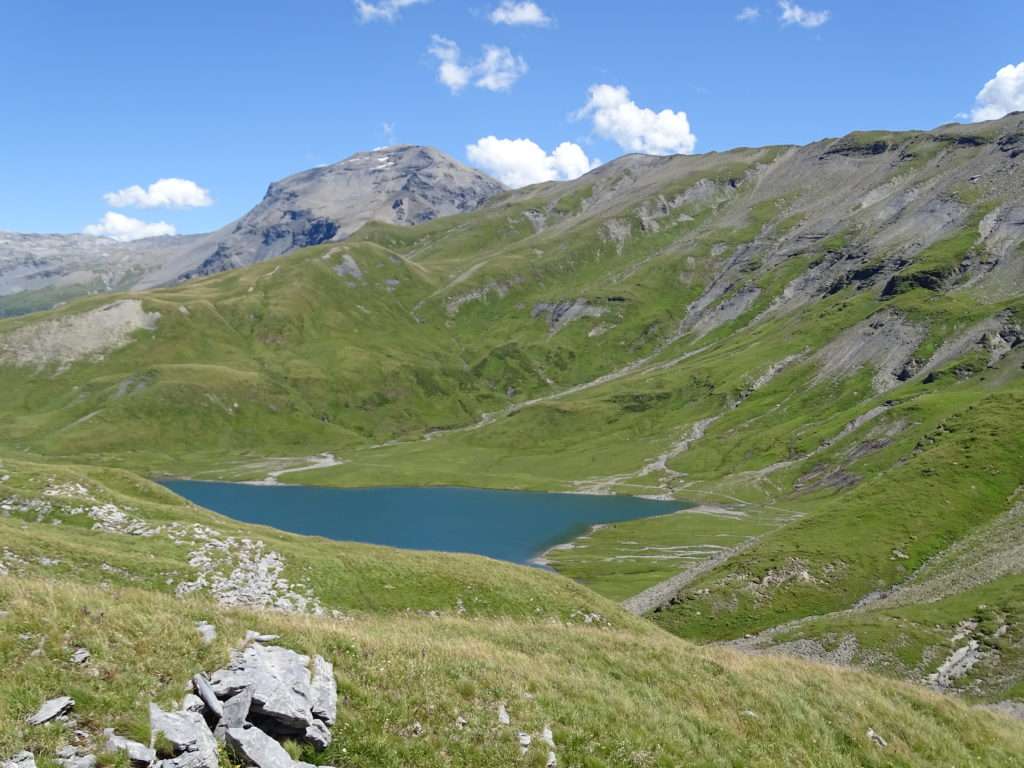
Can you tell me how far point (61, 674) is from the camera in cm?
1355

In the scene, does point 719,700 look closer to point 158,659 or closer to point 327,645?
point 327,645

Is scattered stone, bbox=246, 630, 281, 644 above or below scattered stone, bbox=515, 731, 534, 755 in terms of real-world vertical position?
above

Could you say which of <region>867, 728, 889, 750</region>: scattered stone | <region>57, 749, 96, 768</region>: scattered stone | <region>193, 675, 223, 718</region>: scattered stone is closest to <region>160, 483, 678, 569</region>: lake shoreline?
<region>867, 728, 889, 750</region>: scattered stone

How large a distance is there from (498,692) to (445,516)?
507 feet

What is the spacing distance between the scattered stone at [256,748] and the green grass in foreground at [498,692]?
110 centimetres

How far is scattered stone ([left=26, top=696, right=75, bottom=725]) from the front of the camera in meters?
12.1

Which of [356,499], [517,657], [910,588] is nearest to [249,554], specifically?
[517,657]

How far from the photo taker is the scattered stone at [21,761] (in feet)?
35.8

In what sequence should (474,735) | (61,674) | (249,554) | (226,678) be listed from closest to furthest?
(61,674) < (226,678) < (474,735) < (249,554)

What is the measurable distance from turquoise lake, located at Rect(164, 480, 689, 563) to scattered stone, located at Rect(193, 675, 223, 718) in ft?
382

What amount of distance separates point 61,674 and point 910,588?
75901 mm

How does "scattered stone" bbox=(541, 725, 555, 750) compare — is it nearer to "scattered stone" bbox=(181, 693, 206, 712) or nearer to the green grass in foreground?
the green grass in foreground

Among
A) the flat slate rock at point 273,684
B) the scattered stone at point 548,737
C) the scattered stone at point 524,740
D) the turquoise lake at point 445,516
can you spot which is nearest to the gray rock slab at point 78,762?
the flat slate rock at point 273,684

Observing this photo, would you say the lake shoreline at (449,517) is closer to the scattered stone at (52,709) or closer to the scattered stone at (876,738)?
the scattered stone at (876,738)
